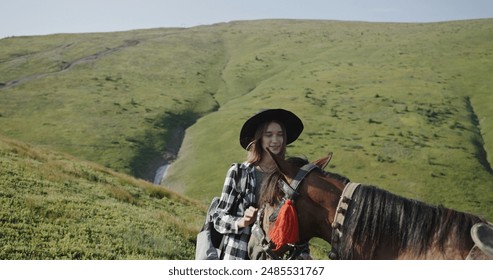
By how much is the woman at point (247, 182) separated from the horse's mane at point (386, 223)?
Answer: 1.13 m

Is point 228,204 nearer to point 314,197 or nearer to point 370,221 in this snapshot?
point 314,197

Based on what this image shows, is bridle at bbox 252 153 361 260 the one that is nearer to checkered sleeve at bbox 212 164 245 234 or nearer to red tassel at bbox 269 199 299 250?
red tassel at bbox 269 199 299 250

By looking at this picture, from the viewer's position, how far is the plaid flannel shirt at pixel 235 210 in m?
5.19

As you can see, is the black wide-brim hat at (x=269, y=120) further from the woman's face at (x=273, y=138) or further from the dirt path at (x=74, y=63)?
the dirt path at (x=74, y=63)

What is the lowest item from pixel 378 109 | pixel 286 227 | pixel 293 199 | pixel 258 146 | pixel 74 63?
pixel 286 227

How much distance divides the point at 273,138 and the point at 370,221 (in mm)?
2141

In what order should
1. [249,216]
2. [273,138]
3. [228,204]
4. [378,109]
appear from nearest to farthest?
1. [249,216]
2. [228,204]
3. [273,138]
4. [378,109]

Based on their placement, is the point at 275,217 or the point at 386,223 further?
the point at 275,217

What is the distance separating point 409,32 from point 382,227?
10689 cm

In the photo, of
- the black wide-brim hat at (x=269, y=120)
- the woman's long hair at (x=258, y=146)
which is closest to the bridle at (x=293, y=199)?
the woman's long hair at (x=258, y=146)

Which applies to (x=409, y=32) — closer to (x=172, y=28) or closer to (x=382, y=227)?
(x=172, y=28)

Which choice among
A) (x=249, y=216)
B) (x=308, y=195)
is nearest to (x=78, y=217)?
(x=249, y=216)

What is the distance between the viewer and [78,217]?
41.4 feet

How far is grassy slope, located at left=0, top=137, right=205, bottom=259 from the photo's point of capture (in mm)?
10117
